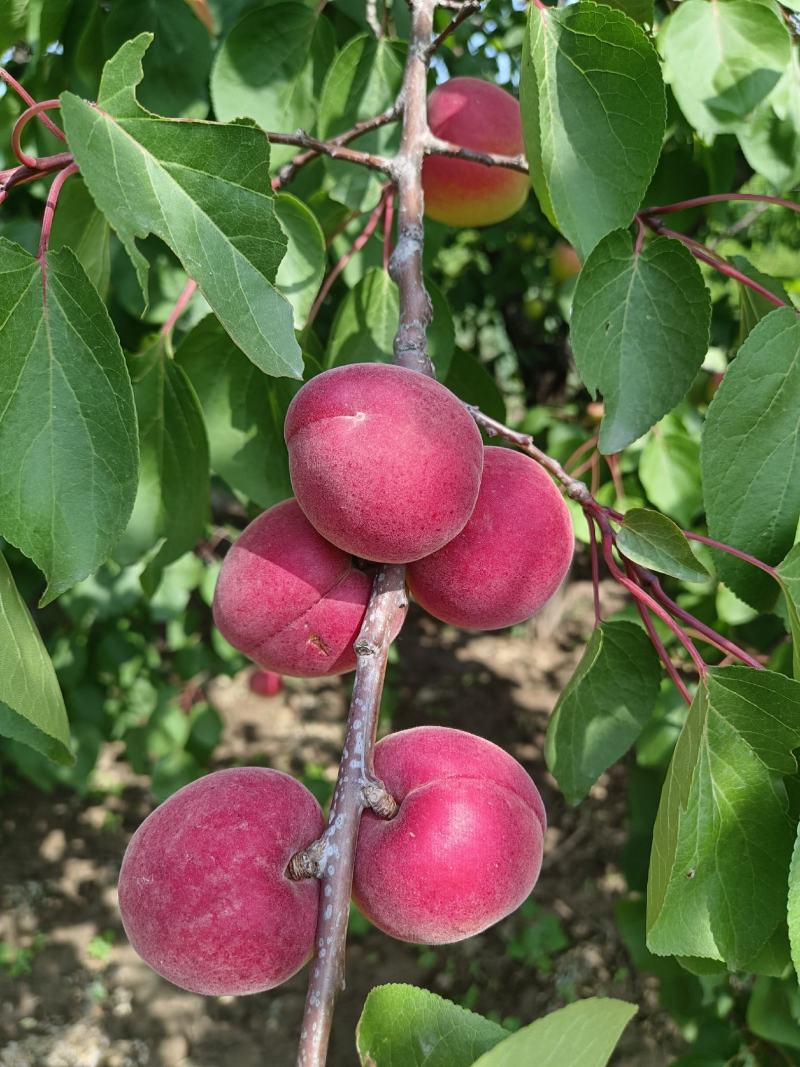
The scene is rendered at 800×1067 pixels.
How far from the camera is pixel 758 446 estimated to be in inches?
33.0

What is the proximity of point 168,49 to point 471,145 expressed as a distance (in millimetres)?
449

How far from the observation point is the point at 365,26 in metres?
1.38

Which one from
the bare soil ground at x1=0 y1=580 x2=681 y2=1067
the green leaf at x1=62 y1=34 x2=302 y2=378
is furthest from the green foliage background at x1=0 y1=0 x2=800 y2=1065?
the bare soil ground at x1=0 y1=580 x2=681 y2=1067

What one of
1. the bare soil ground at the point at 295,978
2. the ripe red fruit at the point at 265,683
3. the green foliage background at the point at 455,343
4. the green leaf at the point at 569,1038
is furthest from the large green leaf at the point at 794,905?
the ripe red fruit at the point at 265,683

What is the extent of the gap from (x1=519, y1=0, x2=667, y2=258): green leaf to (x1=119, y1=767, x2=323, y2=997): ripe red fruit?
1.81ft

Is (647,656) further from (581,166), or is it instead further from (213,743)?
(213,743)

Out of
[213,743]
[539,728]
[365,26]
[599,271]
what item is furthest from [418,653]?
[599,271]

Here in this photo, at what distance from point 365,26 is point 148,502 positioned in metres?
0.87

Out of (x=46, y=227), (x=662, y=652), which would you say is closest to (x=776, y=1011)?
(x=662, y=652)

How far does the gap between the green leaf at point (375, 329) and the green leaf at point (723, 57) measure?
378 mm

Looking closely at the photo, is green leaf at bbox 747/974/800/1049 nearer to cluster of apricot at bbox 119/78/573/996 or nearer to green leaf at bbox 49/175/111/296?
cluster of apricot at bbox 119/78/573/996

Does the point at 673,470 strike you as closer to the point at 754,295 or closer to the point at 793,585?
the point at 754,295

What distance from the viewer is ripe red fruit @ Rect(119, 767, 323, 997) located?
0.61m

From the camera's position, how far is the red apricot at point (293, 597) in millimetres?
730
